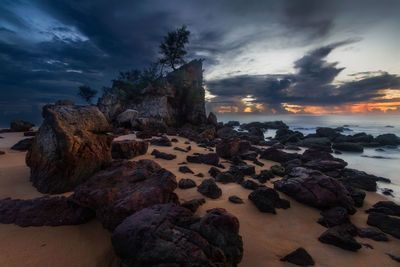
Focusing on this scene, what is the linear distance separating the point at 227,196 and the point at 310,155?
696 centimetres

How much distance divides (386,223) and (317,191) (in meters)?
1.21

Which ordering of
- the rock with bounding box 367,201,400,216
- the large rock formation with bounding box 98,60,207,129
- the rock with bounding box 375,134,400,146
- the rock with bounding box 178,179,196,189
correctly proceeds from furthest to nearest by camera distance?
the large rock formation with bounding box 98,60,207,129 < the rock with bounding box 375,134,400,146 < the rock with bounding box 178,179,196,189 < the rock with bounding box 367,201,400,216

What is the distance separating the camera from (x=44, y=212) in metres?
2.54

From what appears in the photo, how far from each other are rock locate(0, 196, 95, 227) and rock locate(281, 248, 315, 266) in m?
2.85

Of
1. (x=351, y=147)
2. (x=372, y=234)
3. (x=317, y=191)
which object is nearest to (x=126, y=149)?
(x=317, y=191)

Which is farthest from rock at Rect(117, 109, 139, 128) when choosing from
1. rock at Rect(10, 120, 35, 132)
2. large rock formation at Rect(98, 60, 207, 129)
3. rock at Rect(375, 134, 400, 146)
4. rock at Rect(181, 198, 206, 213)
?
rock at Rect(375, 134, 400, 146)

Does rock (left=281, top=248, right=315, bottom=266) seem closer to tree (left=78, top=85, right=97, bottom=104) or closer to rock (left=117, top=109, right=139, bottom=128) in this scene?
rock (left=117, top=109, right=139, bottom=128)

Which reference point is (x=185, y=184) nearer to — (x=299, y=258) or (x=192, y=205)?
(x=192, y=205)

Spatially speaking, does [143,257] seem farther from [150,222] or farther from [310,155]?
[310,155]

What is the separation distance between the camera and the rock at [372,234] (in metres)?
3.01

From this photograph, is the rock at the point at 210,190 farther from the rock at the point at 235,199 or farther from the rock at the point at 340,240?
the rock at the point at 340,240

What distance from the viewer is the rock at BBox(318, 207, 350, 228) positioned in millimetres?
3352

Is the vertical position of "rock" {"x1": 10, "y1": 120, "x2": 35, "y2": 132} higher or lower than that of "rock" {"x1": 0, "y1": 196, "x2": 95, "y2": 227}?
lower

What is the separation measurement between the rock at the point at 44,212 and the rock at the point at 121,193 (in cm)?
15
